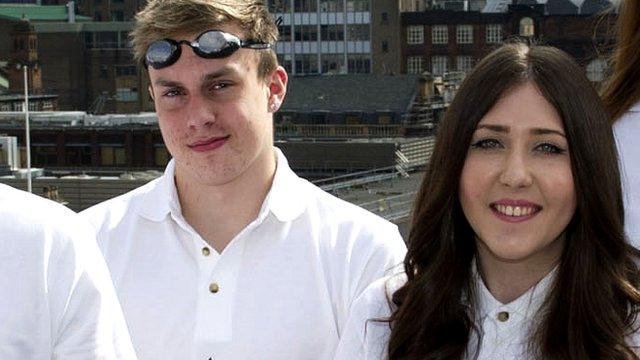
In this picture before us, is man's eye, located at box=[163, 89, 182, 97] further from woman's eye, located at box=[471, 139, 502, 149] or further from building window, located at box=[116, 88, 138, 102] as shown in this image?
building window, located at box=[116, 88, 138, 102]

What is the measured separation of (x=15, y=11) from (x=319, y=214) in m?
76.7

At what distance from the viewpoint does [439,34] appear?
73.8 m

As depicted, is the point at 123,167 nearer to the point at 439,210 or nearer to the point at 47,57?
the point at 47,57

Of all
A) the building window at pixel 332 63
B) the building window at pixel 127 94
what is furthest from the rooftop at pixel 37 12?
the building window at pixel 332 63

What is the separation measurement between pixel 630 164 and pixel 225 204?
4.20 ft

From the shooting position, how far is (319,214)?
4.16m

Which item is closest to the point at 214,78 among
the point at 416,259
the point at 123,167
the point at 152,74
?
the point at 152,74

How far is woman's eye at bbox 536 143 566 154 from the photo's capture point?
122 inches

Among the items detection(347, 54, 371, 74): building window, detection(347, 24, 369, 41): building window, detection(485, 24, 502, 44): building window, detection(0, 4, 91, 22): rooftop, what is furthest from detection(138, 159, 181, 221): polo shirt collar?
detection(347, 54, 371, 74): building window

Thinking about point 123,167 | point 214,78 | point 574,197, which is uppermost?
point 214,78

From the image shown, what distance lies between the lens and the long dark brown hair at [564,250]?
305cm

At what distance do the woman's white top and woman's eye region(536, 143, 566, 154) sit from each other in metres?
0.30

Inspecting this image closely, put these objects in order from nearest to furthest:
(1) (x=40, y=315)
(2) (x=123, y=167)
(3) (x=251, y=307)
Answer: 1. (1) (x=40, y=315)
2. (3) (x=251, y=307)
3. (2) (x=123, y=167)

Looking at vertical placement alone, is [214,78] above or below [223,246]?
above
